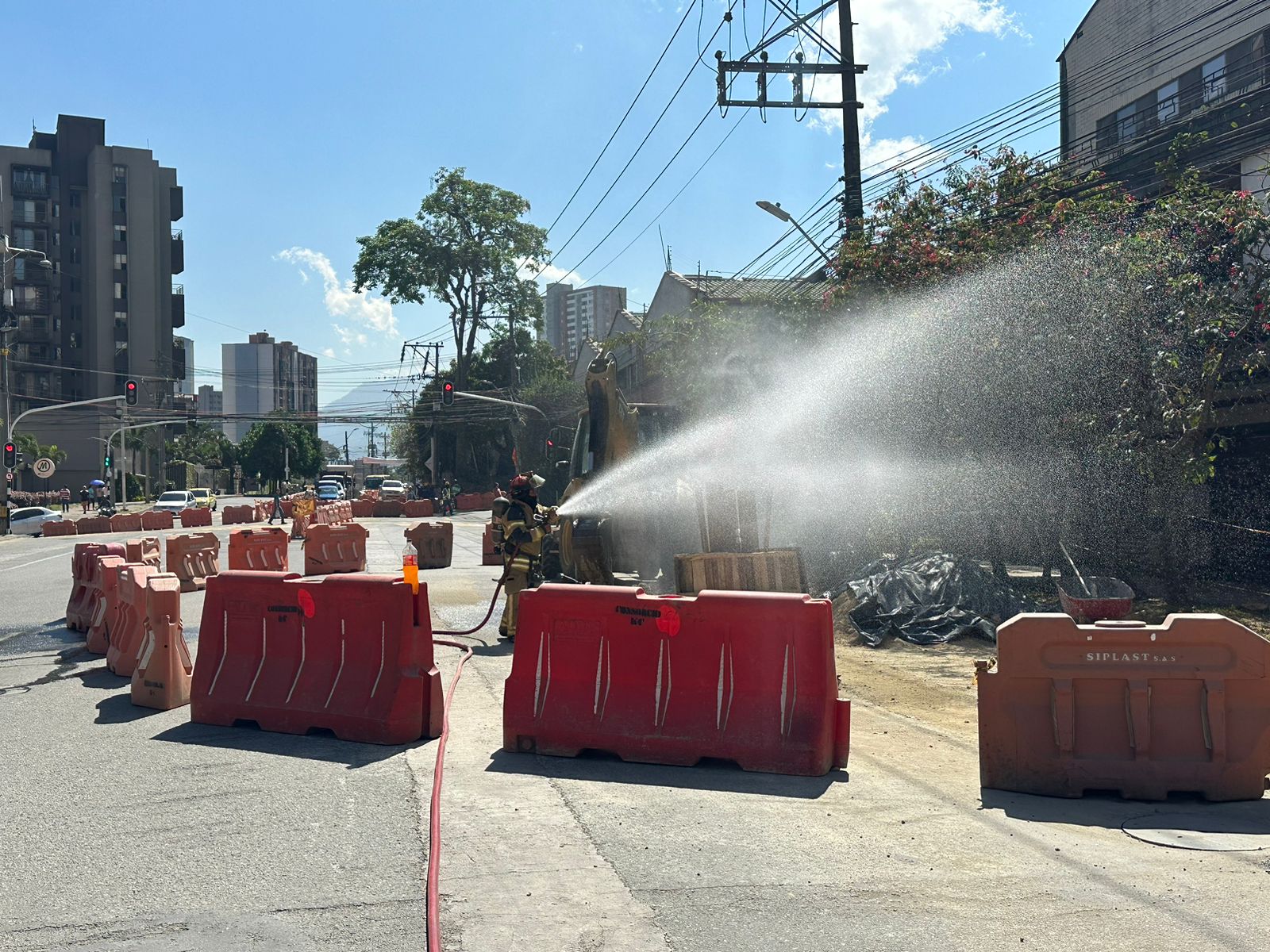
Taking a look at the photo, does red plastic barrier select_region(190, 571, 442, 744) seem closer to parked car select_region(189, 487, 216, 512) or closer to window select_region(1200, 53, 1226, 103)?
window select_region(1200, 53, 1226, 103)

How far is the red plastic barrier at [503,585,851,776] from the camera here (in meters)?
6.57

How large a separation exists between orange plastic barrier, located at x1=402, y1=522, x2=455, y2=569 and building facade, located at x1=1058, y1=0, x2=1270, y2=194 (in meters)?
14.4

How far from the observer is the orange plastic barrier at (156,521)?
4231 centimetres

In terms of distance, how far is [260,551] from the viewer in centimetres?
2005

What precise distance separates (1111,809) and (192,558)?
16.2 meters

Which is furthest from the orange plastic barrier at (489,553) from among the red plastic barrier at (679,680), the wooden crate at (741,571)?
the red plastic barrier at (679,680)

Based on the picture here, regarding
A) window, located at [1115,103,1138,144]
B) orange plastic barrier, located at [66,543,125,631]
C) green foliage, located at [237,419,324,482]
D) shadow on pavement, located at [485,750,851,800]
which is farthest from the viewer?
green foliage, located at [237,419,324,482]

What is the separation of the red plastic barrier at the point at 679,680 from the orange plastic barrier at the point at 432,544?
1648 cm

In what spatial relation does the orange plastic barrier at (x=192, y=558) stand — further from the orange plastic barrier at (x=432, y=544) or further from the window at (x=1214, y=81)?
the window at (x=1214, y=81)

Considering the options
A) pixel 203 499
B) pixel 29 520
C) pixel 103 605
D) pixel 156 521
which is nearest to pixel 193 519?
pixel 156 521

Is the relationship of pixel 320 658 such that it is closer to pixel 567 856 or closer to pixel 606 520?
pixel 567 856

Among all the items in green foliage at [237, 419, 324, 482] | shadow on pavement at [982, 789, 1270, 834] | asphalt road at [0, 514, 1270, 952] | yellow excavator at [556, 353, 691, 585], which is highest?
green foliage at [237, 419, 324, 482]

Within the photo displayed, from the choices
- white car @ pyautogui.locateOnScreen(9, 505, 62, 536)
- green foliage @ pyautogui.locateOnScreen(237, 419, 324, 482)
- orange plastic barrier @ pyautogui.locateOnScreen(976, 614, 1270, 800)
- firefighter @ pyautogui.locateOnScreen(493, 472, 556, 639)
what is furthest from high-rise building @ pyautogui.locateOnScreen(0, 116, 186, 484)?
orange plastic barrier @ pyautogui.locateOnScreen(976, 614, 1270, 800)

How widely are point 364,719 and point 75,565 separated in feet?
29.6
